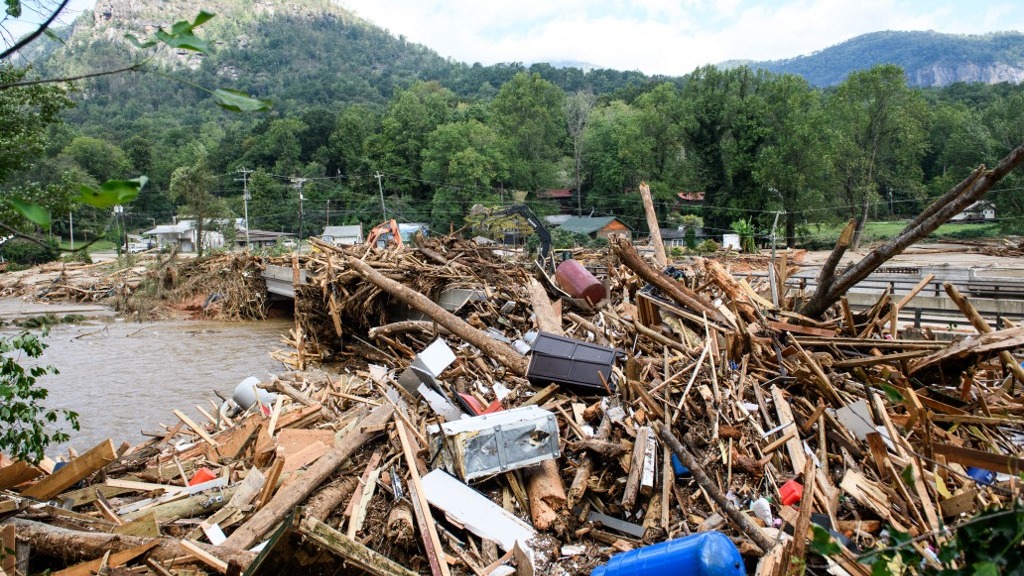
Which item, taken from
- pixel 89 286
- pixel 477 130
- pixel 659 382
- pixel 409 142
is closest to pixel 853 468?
pixel 659 382

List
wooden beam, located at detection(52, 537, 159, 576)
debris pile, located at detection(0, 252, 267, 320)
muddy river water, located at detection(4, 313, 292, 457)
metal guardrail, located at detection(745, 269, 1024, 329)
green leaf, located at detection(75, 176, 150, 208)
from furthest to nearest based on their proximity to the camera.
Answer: debris pile, located at detection(0, 252, 267, 320) → muddy river water, located at detection(4, 313, 292, 457) → metal guardrail, located at detection(745, 269, 1024, 329) → wooden beam, located at detection(52, 537, 159, 576) → green leaf, located at detection(75, 176, 150, 208)

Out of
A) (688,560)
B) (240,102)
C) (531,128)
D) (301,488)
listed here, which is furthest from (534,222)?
(531,128)

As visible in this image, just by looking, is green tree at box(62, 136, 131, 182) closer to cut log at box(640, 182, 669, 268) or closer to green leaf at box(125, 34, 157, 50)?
cut log at box(640, 182, 669, 268)

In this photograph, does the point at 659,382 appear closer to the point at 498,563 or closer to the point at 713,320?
the point at 713,320

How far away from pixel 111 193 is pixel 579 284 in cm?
957

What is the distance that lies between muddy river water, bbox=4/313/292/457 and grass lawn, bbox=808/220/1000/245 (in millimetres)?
37398

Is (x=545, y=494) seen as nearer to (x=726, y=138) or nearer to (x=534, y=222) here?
(x=534, y=222)

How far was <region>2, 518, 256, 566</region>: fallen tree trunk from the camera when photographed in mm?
4453

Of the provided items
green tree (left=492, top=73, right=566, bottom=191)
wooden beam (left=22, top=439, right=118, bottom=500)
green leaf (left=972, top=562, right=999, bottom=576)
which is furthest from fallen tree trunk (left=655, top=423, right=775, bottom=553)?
green tree (left=492, top=73, right=566, bottom=191)

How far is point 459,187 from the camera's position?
2203 inches

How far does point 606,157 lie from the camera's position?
6062 cm

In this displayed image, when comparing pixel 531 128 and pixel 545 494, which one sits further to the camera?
pixel 531 128

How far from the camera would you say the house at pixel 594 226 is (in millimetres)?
48156

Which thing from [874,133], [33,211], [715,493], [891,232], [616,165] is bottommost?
[891,232]
